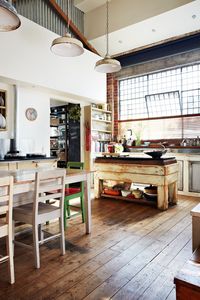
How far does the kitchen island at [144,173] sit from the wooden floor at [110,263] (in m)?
0.66

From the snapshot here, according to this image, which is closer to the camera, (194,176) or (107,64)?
(107,64)

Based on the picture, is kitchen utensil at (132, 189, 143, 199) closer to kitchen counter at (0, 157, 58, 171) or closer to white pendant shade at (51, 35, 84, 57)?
kitchen counter at (0, 157, 58, 171)

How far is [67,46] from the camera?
11.0 ft

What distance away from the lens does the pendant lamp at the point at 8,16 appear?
2.12 metres

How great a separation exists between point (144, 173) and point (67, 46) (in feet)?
8.20

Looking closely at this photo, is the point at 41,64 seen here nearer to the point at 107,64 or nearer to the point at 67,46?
the point at 67,46

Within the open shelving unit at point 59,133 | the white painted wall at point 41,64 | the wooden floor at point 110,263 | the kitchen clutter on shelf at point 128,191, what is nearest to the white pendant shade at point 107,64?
the white painted wall at point 41,64

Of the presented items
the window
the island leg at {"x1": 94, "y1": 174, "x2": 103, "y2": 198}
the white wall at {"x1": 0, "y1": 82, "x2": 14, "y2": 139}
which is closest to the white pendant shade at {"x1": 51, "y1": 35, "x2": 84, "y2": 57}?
the white wall at {"x1": 0, "y1": 82, "x2": 14, "y2": 139}

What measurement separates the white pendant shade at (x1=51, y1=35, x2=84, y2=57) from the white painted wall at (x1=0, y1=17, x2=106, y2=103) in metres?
1.02

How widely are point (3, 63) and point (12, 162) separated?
1.72m

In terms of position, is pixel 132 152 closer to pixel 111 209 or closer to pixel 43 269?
pixel 111 209

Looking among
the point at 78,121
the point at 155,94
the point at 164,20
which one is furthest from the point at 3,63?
the point at 155,94

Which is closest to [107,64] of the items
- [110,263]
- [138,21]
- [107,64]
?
[107,64]

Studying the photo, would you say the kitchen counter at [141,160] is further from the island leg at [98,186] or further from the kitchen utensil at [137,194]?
the kitchen utensil at [137,194]
